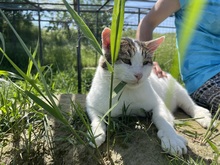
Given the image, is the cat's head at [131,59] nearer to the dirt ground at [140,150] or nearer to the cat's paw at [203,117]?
the dirt ground at [140,150]

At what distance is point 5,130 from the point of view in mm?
1268

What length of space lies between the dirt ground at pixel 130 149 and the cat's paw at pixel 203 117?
91 millimetres

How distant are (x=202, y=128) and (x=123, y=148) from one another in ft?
1.60

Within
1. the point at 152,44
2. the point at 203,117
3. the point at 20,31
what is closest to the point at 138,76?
the point at 152,44

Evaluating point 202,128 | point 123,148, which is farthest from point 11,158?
point 202,128

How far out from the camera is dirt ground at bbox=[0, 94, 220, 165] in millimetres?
1015

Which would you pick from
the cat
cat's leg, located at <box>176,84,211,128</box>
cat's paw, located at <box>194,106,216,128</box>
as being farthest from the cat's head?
cat's leg, located at <box>176,84,211,128</box>

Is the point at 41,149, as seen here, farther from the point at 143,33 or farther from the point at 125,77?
the point at 143,33

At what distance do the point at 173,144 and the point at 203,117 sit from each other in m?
0.41

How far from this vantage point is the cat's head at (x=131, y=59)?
1161mm

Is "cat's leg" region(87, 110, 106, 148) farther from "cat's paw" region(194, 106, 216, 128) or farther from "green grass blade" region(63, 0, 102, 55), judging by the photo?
"cat's paw" region(194, 106, 216, 128)

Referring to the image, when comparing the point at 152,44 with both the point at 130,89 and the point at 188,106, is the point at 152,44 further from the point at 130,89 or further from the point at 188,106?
the point at 188,106

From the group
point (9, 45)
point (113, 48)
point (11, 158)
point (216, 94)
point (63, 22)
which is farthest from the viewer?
point (9, 45)

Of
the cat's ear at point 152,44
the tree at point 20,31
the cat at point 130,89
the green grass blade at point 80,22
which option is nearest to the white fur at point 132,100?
the cat at point 130,89
